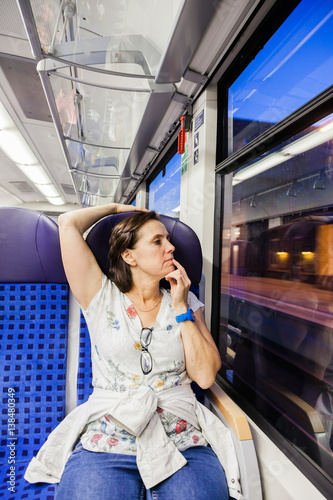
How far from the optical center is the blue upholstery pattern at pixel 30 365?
1.31 meters

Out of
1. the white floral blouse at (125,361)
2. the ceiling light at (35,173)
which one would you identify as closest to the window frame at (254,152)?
the white floral blouse at (125,361)

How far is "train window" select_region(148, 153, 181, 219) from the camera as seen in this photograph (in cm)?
325

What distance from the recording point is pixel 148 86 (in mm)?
1997

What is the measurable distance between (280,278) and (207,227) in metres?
0.58

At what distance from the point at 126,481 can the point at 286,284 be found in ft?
4.46

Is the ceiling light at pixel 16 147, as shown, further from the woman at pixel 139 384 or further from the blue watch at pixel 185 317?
the blue watch at pixel 185 317

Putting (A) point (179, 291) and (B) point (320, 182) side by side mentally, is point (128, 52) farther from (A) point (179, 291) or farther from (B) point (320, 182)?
(A) point (179, 291)

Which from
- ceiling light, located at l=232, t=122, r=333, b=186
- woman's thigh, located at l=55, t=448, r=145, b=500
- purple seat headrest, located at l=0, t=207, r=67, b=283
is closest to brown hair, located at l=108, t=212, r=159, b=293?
purple seat headrest, located at l=0, t=207, r=67, b=283

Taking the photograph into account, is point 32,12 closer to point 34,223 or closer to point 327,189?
point 34,223

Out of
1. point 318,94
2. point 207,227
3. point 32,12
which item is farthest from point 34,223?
point 318,94

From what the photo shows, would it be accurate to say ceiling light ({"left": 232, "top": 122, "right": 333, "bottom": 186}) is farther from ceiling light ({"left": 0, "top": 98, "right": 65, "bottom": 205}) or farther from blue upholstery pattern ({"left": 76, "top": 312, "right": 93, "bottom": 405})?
ceiling light ({"left": 0, "top": 98, "right": 65, "bottom": 205})

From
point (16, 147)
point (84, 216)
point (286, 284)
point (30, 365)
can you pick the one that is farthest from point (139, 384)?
point (16, 147)

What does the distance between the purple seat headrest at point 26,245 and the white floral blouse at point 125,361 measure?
11.5 inches

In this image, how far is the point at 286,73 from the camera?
5.00 ft
